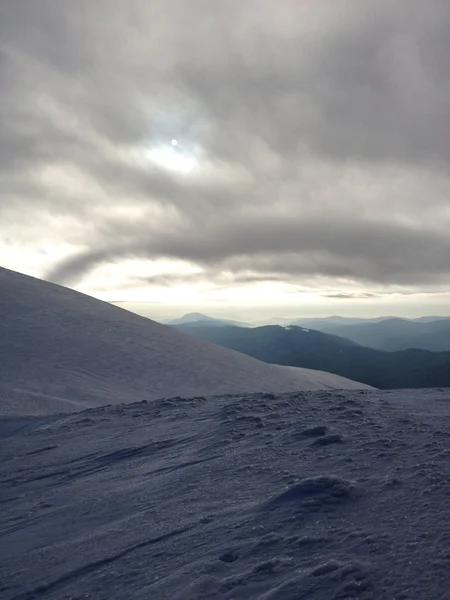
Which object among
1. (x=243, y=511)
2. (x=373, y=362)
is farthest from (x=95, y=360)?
(x=373, y=362)

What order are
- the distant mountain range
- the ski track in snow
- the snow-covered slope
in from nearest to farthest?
the ski track in snow, the snow-covered slope, the distant mountain range

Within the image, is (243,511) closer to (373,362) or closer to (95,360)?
(95,360)

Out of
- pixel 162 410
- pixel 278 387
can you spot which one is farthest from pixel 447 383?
pixel 162 410

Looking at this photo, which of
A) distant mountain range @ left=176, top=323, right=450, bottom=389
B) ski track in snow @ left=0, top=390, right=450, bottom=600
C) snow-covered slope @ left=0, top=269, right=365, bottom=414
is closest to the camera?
→ ski track in snow @ left=0, top=390, right=450, bottom=600

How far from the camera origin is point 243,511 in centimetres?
412

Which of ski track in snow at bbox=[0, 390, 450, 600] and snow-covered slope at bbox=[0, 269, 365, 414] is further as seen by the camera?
snow-covered slope at bbox=[0, 269, 365, 414]

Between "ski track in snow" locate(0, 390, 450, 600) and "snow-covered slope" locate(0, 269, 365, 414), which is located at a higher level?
"snow-covered slope" locate(0, 269, 365, 414)

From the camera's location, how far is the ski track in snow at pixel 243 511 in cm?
309

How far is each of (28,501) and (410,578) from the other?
4.49 meters

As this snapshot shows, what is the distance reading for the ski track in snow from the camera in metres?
3.09

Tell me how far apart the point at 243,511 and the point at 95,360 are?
43.2 feet

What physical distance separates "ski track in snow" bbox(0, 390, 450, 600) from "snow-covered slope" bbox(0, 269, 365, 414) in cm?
537

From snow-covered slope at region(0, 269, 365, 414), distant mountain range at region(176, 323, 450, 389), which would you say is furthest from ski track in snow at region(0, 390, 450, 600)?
distant mountain range at region(176, 323, 450, 389)

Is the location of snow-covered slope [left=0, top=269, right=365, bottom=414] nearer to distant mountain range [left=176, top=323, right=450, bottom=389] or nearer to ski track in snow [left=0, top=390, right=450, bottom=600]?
ski track in snow [left=0, top=390, right=450, bottom=600]
